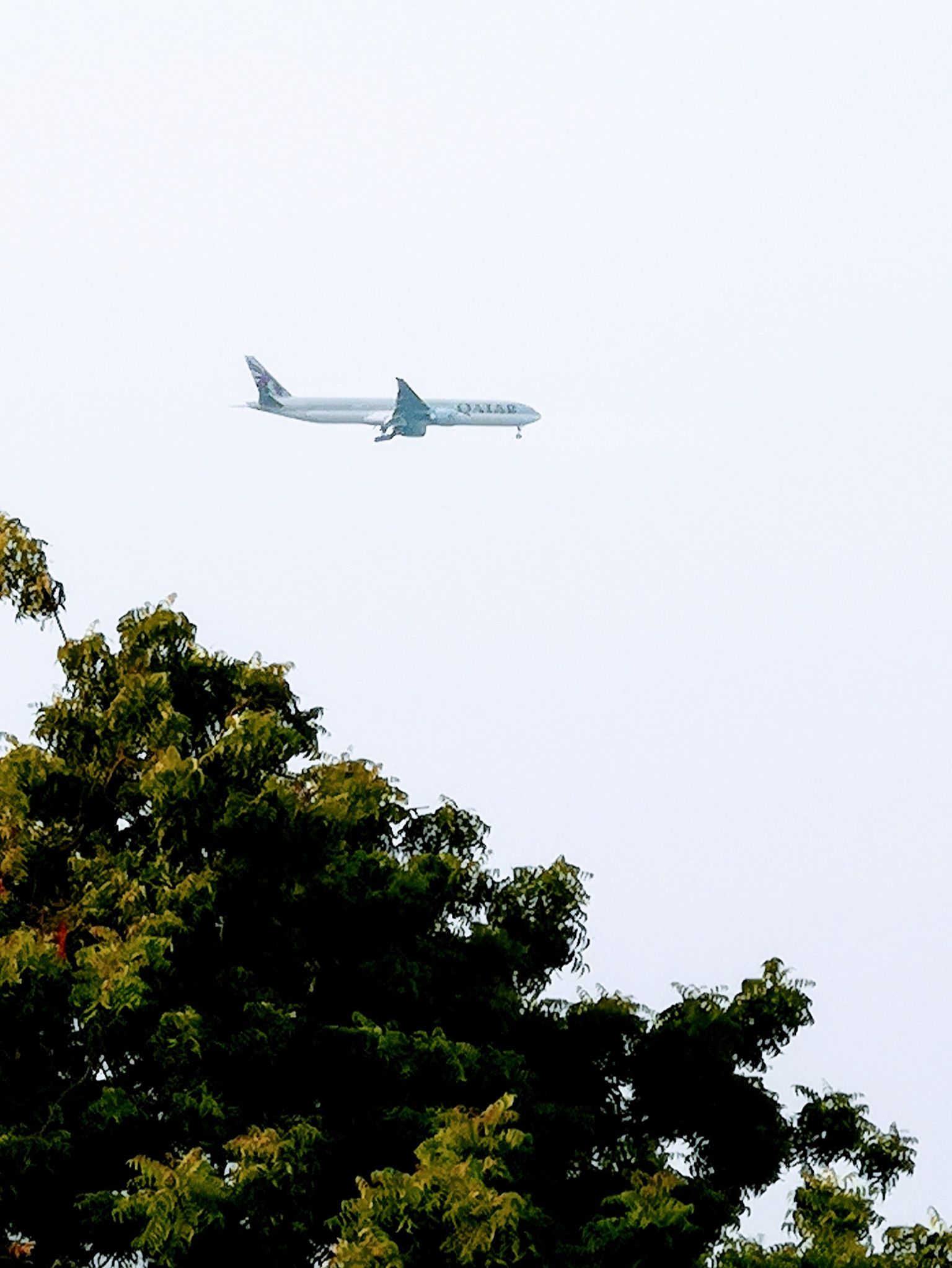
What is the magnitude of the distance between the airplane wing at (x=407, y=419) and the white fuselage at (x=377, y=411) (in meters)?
6.17

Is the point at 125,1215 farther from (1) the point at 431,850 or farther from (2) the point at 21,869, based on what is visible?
(1) the point at 431,850

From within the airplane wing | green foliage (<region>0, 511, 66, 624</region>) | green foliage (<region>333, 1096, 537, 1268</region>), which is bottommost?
green foliage (<region>333, 1096, 537, 1268</region>)

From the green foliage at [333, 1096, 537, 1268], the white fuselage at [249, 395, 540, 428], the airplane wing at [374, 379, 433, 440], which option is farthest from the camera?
the white fuselage at [249, 395, 540, 428]

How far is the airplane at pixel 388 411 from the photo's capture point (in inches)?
2862

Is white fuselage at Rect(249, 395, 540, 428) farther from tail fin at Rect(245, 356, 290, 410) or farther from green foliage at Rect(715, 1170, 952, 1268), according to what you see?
green foliage at Rect(715, 1170, 952, 1268)

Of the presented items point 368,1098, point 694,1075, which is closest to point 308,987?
point 368,1098

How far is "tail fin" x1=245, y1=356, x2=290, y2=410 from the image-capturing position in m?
89.4

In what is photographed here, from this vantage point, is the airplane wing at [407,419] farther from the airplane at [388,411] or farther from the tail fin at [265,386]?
the tail fin at [265,386]

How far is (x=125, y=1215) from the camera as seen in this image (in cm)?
1376

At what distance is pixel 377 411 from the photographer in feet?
281


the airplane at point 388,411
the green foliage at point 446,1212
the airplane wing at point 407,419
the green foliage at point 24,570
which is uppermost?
the airplane at point 388,411

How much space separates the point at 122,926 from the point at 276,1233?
2.19m

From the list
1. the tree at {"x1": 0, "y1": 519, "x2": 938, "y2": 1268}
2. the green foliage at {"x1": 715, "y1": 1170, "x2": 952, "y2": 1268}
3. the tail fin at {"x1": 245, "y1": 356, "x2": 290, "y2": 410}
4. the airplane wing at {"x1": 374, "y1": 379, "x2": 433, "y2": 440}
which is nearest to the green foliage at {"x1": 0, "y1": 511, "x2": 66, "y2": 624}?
the tree at {"x1": 0, "y1": 519, "x2": 938, "y2": 1268}

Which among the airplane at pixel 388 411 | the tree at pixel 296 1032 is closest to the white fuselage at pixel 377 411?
the airplane at pixel 388 411
